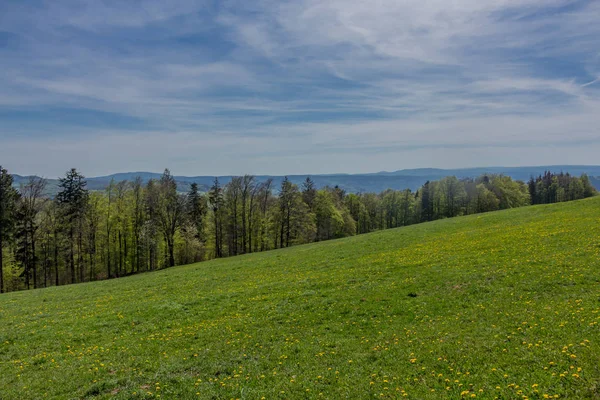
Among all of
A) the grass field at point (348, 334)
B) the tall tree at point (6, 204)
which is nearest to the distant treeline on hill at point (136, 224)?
Answer: the tall tree at point (6, 204)

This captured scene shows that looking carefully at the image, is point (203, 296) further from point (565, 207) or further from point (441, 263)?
point (565, 207)

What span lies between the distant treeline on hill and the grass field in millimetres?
30479

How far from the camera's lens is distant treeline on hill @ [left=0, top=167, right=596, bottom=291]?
51.1 metres

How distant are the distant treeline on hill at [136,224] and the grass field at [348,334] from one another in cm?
3048

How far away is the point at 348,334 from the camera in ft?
45.0

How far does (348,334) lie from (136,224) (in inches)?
2221

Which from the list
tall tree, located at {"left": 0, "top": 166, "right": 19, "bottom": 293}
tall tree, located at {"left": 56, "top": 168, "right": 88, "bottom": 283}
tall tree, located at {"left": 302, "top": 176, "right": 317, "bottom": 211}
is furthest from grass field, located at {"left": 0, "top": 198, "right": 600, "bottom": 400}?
tall tree, located at {"left": 302, "top": 176, "right": 317, "bottom": 211}

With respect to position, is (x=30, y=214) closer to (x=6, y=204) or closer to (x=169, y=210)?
(x=6, y=204)

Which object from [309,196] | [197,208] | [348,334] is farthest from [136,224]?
[348,334]

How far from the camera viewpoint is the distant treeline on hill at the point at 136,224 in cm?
5112

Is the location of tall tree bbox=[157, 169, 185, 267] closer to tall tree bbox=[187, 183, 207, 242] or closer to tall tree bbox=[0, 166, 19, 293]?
tall tree bbox=[187, 183, 207, 242]

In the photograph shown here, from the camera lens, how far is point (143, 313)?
19.2 metres

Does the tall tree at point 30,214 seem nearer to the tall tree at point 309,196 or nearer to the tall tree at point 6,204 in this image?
the tall tree at point 6,204

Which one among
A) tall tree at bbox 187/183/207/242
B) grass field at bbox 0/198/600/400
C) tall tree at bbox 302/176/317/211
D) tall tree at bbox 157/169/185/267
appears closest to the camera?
grass field at bbox 0/198/600/400
